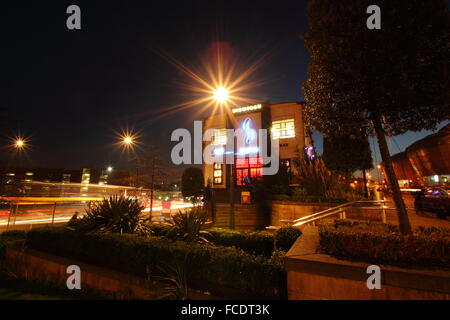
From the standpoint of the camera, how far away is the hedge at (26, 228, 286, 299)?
12.5ft

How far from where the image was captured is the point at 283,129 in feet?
76.3

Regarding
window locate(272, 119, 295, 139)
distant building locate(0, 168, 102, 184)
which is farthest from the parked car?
distant building locate(0, 168, 102, 184)

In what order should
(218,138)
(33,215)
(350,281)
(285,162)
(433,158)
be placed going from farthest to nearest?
(433,158) → (218,138) → (285,162) → (33,215) → (350,281)

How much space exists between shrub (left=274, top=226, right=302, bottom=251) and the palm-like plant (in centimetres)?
200

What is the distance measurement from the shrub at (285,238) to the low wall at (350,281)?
1.84 m

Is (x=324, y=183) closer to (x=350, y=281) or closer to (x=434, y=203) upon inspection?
(x=434, y=203)

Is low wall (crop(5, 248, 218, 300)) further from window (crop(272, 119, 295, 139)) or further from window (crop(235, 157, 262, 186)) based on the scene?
window (crop(272, 119, 295, 139))

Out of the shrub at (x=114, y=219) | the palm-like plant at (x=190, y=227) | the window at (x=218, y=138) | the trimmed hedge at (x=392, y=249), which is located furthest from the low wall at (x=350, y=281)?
the window at (x=218, y=138)

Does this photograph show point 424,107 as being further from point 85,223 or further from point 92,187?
point 92,187

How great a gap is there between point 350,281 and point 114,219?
6.49 metres

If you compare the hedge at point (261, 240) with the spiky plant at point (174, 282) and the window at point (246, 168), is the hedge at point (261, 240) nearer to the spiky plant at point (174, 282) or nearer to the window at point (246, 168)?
the spiky plant at point (174, 282)

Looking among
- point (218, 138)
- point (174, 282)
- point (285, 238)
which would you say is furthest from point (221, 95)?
point (218, 138)

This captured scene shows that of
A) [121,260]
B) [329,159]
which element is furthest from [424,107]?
[329,159]

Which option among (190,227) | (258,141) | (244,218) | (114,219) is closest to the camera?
(190,227)
